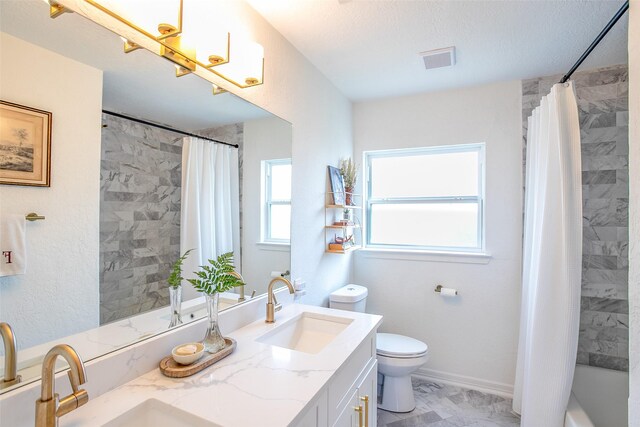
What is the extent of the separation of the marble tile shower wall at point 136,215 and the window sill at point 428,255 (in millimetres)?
1946

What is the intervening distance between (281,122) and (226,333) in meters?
1.16

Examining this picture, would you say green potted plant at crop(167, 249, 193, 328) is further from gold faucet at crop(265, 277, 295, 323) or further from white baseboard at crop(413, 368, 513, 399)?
white baseboard at crop(413, 368, 513, 399)

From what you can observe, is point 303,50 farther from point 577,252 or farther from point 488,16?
point 577,252

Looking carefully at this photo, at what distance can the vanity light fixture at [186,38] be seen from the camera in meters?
0.97

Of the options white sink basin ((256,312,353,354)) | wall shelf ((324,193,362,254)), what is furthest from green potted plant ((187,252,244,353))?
wall shelf ((324,193,362,254))

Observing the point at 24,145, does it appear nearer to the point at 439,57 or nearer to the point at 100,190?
the point at 100,190

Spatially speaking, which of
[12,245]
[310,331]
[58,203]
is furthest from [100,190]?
[310,331]

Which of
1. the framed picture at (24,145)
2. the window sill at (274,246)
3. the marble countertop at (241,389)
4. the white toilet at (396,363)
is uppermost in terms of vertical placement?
the framed picture at (24,145)

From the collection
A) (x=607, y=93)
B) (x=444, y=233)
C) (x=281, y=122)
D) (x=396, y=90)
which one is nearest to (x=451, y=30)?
(x=396, y=90)

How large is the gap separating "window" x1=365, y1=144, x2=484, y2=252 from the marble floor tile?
112 centimetres

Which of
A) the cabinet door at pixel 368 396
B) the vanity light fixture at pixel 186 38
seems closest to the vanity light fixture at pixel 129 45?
the vanity light fixture at pixel 186 38

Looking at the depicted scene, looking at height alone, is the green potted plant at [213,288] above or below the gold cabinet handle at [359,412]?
above

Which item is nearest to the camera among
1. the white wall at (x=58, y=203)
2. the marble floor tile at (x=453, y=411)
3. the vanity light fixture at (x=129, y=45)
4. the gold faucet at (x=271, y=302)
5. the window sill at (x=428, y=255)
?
the white wall at (x=58, y=203)
